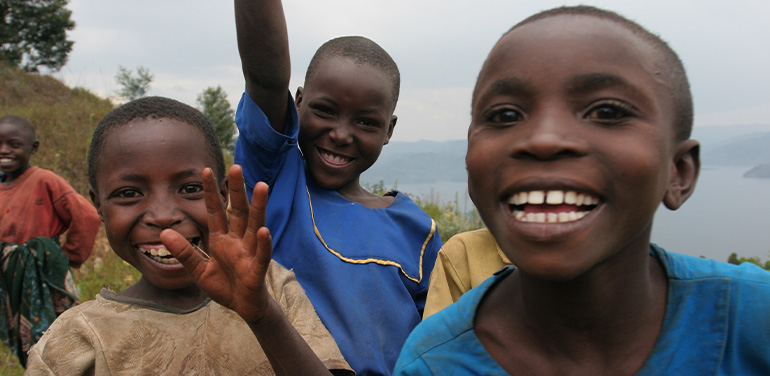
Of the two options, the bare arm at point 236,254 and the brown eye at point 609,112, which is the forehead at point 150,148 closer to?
the bare arm at point 236,254

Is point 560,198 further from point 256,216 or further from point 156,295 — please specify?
point 156,295

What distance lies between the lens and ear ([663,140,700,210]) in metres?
1.17

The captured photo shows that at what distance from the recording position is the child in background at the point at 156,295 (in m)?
1.60

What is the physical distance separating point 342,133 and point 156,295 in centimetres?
93

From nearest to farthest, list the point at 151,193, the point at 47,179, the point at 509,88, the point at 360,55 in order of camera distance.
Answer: the point at 509,88, the point at 151,193, the point at 360,55, the point at 47,179

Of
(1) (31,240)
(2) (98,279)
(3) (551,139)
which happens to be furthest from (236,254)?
(2) (98,279)

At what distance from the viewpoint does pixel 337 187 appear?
2.35 metres

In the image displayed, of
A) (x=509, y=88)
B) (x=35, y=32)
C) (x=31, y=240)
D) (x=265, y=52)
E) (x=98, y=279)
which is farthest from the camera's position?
(x=35, y=32)

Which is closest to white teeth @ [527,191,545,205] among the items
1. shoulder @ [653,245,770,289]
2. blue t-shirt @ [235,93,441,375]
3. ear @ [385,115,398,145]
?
shoulder @ [653,245,770,289]

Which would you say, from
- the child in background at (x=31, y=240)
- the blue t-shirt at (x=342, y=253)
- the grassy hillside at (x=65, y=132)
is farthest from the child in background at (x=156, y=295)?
the grassy hillside at (x=65, y=132)

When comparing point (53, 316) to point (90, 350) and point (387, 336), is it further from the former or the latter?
point (387, 336)

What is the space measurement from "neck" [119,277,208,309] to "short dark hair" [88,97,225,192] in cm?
37

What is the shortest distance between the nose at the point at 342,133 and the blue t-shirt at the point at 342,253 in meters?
0.16

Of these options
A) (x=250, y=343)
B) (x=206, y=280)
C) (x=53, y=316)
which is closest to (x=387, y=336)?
(x=250, y=343)
